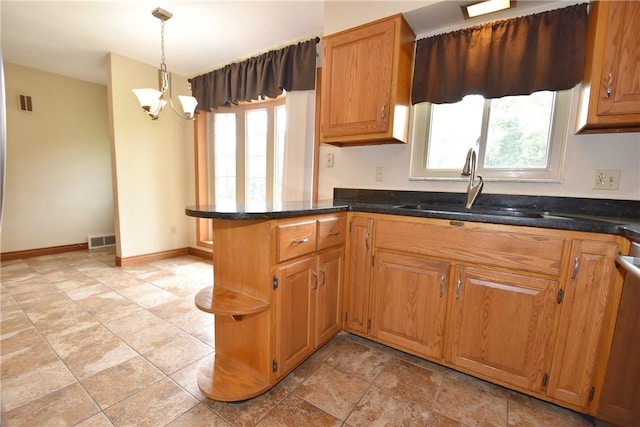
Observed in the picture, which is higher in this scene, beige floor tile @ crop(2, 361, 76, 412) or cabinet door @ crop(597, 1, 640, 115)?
cabinet door @ crop(597, 1, 640, 115)

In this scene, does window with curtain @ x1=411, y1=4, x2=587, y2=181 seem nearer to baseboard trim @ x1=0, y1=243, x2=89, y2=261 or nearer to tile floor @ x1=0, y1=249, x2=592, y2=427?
tile floor @ x1=0, y1=249, x2=592, y2=427

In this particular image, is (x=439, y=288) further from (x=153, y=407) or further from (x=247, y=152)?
(x=247, y=152)

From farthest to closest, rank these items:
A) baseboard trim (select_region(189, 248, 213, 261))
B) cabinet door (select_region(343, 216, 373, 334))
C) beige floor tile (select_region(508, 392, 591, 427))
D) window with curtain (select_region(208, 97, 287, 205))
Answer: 1. baseboard trim (select_region(189, 248, 213, 261))
2. window with curtain (select_region(208, 97, 287, 205))
3. cabinet door (select_region(343, 216, 373, 334))
4. beige floor tile (select_region(508, 392, 591, 427))

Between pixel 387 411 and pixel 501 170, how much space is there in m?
1.58

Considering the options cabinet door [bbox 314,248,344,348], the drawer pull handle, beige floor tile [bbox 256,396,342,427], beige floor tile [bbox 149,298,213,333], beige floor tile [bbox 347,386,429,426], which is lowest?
beige floor tile [bbox 149,298,213,333]

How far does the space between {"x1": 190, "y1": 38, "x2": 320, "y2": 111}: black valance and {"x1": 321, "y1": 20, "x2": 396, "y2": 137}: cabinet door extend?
0.52m

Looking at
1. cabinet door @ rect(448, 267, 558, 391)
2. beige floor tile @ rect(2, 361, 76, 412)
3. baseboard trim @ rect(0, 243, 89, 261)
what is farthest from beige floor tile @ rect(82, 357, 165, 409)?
baseboard trim @ rect(0, 243, 89, 261)

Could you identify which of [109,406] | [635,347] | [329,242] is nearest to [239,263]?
[329,242]

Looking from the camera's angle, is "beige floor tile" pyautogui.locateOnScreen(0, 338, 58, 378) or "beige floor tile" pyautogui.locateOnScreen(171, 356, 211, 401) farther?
"beige floor tile" pyautogui.locateOnScreen(0, 338, 58, 378)

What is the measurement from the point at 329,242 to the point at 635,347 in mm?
1289

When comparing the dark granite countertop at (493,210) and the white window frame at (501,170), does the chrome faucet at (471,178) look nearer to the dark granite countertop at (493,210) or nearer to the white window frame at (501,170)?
the dark granite countertop at (493,210)

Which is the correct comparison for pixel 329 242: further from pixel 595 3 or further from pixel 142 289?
pixel 142 289

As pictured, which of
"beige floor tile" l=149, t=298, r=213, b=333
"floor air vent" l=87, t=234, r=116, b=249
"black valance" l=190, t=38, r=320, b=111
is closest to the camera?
"beige floor tile" l=149, t=298, r=213, b=333

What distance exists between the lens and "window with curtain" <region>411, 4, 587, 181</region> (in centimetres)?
156
